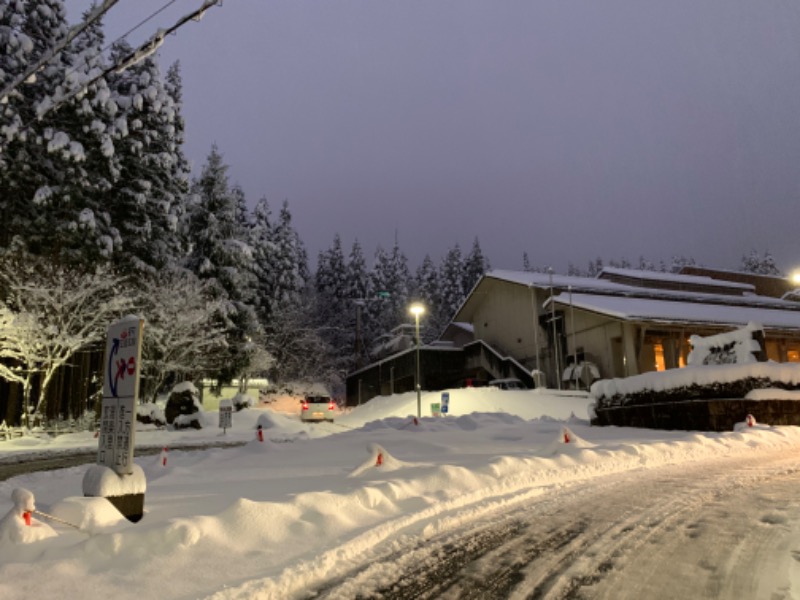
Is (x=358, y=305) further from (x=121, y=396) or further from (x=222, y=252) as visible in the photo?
(x=121, y=396)

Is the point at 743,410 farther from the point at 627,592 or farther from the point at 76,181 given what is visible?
the point at 76,181

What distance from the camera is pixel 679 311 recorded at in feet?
106

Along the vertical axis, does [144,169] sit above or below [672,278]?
above

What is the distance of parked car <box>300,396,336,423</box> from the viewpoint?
2897 cm

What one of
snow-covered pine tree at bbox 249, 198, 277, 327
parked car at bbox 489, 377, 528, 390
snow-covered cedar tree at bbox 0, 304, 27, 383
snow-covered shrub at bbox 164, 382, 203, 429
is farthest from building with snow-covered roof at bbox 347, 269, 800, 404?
snow-covered cedar tree at bbox 0, 304, 27, 383

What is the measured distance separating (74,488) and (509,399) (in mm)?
22692

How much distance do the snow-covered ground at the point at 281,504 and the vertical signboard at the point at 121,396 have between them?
611 millimetres

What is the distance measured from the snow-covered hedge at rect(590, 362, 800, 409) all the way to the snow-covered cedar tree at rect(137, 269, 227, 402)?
21086 mm

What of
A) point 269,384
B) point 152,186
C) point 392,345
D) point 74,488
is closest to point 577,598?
point 74,488

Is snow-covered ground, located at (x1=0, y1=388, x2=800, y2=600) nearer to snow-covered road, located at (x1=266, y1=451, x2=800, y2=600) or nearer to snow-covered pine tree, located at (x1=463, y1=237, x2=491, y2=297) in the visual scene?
snow-covered road, located at (x1=266, y1=451, x2=800, y2=600)

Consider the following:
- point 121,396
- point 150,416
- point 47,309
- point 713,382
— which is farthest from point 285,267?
point 121,396

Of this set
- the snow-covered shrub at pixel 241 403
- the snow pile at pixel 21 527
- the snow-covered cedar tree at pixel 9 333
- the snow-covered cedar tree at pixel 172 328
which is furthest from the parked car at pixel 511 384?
the snow pile at pixel 21 527

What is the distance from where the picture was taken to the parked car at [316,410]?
95.0 feet

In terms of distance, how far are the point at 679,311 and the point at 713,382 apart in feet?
59.5
